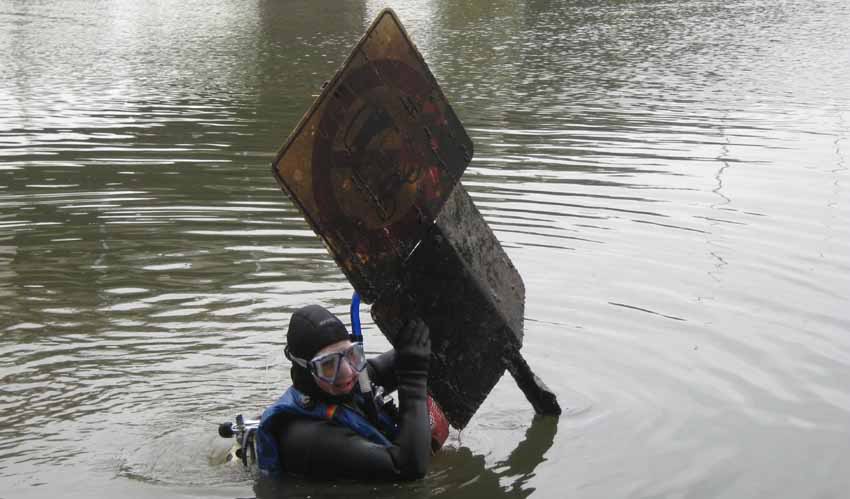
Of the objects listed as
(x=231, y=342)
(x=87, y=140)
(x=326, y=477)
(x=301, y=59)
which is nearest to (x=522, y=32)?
(x=301, y=59)

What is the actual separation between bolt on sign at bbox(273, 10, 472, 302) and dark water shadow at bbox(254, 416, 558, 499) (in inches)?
38.4

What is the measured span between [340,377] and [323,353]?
0.15 meters

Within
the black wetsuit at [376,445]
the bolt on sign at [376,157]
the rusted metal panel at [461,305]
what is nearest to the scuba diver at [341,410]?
the black wetsuit at [376,445]

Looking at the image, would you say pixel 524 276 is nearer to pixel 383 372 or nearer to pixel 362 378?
pixel 383 372

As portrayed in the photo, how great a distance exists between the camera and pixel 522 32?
28.2 meters

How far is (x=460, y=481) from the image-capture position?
5863 mm

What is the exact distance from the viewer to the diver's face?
5.09m

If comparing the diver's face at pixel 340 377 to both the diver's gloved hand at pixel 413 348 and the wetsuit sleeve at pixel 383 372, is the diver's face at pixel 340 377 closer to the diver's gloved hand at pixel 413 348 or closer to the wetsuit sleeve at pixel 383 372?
the diver's gloved hand at pixel 413 348

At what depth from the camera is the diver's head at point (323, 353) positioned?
5.08 m

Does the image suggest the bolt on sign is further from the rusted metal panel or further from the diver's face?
the diver's face

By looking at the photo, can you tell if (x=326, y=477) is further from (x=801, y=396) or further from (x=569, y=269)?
(x=569, y=269)

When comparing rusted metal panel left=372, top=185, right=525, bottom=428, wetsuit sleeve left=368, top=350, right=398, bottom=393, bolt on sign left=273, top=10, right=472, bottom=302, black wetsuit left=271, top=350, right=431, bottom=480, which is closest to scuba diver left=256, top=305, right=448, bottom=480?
black wetsuit left=271, top=350, right=431, bottom=480

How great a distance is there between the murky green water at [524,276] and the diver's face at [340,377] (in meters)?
0.68

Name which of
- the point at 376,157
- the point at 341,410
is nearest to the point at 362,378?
the point at 341,410
